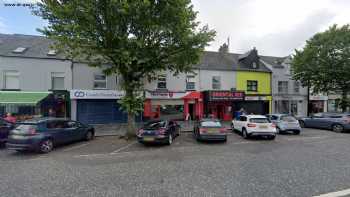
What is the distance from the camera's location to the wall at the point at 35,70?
16031 mm

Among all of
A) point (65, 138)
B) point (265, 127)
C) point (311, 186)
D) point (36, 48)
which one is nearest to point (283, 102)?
point (265, 127)

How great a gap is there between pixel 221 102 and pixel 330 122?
976 centimetres

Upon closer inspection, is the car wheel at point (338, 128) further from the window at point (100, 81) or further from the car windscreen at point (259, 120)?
the window at point (100, 81)

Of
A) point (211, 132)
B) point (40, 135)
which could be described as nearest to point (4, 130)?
point (40, 135)

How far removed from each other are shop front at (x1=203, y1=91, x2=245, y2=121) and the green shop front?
44.4 feet

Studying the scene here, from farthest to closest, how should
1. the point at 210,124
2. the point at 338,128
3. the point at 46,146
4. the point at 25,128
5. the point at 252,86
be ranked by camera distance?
the point at 252,86, the point at 338,128, the point at 210,124, the point at 46,146, the point at 25,128

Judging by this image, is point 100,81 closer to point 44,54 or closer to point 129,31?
point 44,54

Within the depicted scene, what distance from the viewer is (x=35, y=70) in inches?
653

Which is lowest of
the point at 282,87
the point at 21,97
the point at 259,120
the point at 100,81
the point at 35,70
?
the point at 259,120

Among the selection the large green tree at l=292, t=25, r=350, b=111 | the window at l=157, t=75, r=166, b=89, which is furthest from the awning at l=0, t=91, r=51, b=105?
the large green tree at l=292, t=25, r=350, b=111

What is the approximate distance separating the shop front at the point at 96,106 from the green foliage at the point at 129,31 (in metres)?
6.66

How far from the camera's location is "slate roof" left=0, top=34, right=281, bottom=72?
17.0m

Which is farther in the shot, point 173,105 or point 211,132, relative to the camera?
point 173,105

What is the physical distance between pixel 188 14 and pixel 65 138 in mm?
9142
